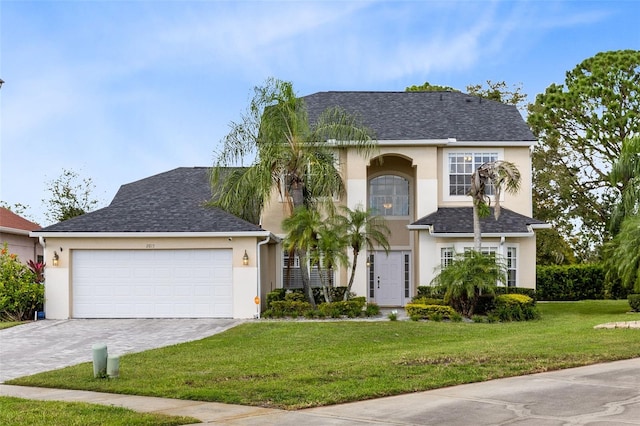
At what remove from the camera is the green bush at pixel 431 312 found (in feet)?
71.8

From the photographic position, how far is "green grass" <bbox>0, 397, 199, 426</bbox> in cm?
862

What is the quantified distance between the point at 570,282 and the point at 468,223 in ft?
36.5

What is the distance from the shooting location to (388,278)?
28266 mm

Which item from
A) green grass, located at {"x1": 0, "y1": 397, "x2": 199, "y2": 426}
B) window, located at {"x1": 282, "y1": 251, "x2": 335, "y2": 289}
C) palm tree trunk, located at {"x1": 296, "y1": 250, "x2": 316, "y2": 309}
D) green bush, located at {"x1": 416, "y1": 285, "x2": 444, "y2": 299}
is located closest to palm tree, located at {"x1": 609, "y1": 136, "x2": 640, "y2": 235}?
green bush, located at {"x1": 416, "y1": 285, "x2": 444, "y2": 299}

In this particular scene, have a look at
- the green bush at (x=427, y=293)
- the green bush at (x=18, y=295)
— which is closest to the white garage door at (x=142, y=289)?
the green bush at (x=18, y=295)

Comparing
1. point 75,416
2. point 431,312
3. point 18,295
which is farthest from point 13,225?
point 75,416

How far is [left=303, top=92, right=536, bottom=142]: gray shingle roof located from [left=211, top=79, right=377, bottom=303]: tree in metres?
2.45

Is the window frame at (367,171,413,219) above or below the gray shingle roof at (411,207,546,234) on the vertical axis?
above

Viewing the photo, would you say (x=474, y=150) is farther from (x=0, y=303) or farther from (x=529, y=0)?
(x=0, y=303)

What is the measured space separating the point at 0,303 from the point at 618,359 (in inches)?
705

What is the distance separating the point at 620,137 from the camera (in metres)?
37.6

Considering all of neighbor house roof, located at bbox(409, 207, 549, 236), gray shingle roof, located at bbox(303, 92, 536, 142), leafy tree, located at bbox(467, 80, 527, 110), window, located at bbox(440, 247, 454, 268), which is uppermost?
leafy tree, located at bbox(467, 80, 527, 110)

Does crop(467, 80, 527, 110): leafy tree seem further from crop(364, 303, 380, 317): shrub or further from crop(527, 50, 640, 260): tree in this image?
crop(364, 303, 380, 317): shrub

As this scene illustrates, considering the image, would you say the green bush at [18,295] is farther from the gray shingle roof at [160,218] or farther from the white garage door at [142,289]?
the gray shingle roof at [160,218]
